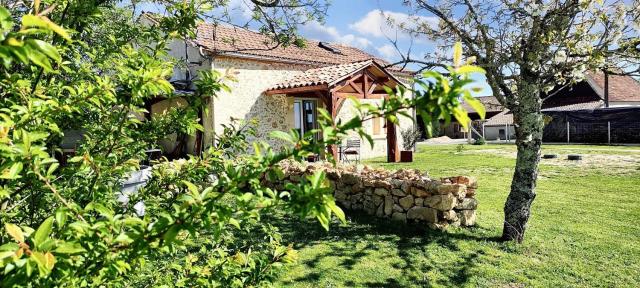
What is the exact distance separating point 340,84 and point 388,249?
896 cm

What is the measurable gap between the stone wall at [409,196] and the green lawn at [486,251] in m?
0.24

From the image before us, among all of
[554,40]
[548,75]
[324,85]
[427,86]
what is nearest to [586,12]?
[554,40]

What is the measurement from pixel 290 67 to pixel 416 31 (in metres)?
9.85

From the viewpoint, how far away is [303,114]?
16.5 m

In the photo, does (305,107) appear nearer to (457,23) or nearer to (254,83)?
(254,83)

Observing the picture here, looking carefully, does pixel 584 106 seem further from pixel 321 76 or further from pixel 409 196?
pixel 409 196

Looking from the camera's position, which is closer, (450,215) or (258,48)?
(450,215)

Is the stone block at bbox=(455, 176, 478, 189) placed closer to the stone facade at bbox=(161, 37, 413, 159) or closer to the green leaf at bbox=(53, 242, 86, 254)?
the green leaf at bbox=(53, 242, 86, 254)

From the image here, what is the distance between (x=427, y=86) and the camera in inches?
42.9

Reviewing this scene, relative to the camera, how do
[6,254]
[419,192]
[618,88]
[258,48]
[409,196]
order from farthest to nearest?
[618,88] → [258,48] → [409,196] → [419,192] → [6,254]

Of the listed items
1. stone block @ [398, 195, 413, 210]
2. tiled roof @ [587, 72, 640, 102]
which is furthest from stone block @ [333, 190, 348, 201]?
tiled roof @ [587, 72, 640, 102]

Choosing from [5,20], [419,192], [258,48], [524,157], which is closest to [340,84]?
[258,48]

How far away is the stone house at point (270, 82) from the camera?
44.5 ft

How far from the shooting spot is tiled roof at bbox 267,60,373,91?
13.8m
